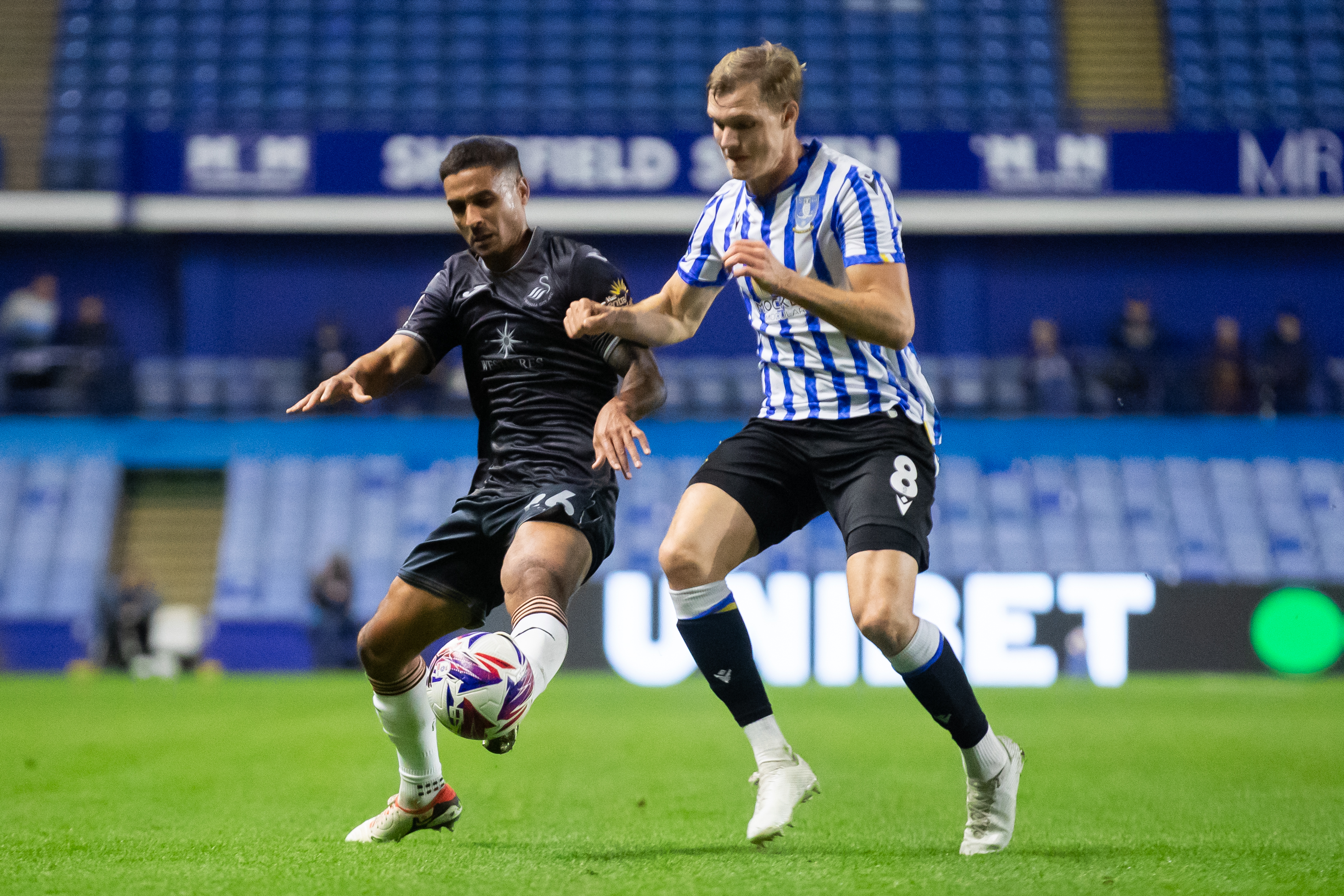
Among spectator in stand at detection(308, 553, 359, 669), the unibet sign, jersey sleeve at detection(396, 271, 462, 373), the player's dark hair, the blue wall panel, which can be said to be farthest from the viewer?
the blue wall panel

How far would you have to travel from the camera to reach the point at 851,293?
377 centimetres

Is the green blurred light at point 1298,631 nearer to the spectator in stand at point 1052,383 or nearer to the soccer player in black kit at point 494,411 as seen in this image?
the spectator in stand at point 1052,383

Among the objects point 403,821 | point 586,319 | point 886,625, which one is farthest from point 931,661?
point 403,821

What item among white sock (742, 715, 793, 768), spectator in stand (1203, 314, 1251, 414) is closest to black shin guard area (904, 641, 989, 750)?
white sock (742, 715, 793, 768)

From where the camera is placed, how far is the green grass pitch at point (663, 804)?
3.57 meters

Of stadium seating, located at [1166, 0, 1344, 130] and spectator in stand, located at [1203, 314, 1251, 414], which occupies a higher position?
stadium seating, located at [1166, 0, 1344, 130]

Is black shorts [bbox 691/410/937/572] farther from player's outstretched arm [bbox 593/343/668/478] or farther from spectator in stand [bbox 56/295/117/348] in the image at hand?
spectator in stand [bbox 56/295/117/348]

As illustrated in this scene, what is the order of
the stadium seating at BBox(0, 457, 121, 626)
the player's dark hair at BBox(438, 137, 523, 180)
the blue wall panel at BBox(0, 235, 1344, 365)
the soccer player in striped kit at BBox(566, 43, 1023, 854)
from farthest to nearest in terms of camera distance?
the blue wall panel at BBox(0, 235, 1344, 365)
the stadium seating at BBox(0, 457, 121, 626)
the player's dark hair at BBox(438, 137, 523, 180)
the soccer player in striped kit at BBox(566, 43, 1023, 854)

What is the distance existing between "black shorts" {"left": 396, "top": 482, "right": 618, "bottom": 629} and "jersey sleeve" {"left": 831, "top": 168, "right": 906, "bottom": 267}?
1.03 metres

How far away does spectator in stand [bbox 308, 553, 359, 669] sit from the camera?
16.5 metres

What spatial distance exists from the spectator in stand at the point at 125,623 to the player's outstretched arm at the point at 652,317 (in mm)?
14257

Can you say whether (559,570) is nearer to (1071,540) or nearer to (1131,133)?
(1071,540)

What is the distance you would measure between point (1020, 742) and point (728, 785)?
2892 mm

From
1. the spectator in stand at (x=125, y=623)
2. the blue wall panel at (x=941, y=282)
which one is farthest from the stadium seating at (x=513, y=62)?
the spectator in stand at (x=125, y=623)
